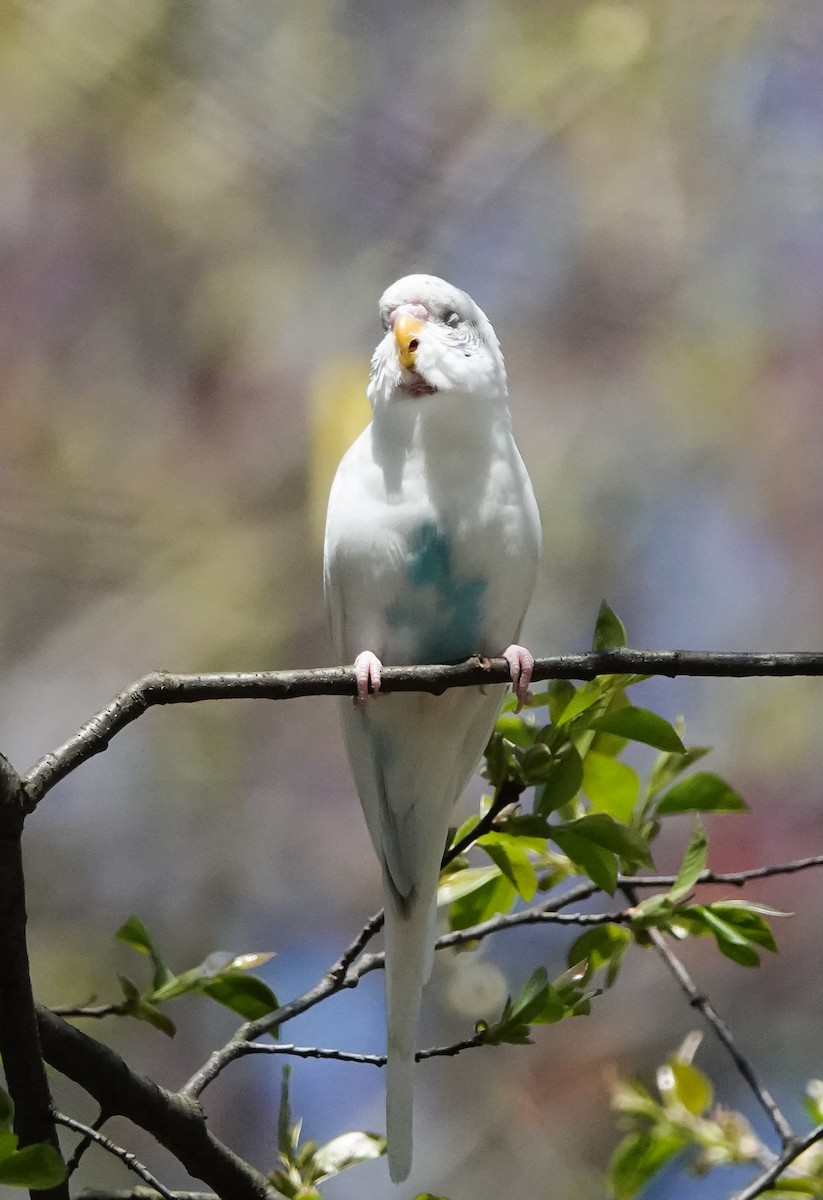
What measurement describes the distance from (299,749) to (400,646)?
97 cm

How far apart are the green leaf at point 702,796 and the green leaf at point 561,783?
156 millimetres

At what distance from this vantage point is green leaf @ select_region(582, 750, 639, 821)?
4.24 feet

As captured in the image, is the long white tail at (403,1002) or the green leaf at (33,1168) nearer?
the green leaf at (33,1168)

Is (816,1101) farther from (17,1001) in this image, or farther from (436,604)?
(17,1001)

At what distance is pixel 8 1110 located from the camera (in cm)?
88

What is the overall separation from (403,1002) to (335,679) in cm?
53

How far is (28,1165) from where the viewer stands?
Answer: 862mm

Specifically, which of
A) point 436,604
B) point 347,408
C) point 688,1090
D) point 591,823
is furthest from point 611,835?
point 347,408

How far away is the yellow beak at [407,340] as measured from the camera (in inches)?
57.0

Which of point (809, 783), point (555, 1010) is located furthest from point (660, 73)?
point (555, 1010)

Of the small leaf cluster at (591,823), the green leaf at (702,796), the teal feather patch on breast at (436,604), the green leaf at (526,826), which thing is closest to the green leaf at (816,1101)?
the small leaf cluster at (591,823)

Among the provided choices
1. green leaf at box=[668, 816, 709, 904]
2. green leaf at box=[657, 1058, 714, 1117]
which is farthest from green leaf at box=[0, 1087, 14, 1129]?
green leaf at box=[657, 1058, 714, 1117]

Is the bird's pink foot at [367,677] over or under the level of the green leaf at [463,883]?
over

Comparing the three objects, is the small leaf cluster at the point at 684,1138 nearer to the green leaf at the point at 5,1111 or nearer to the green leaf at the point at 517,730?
the green leaf at the point at 517,730
